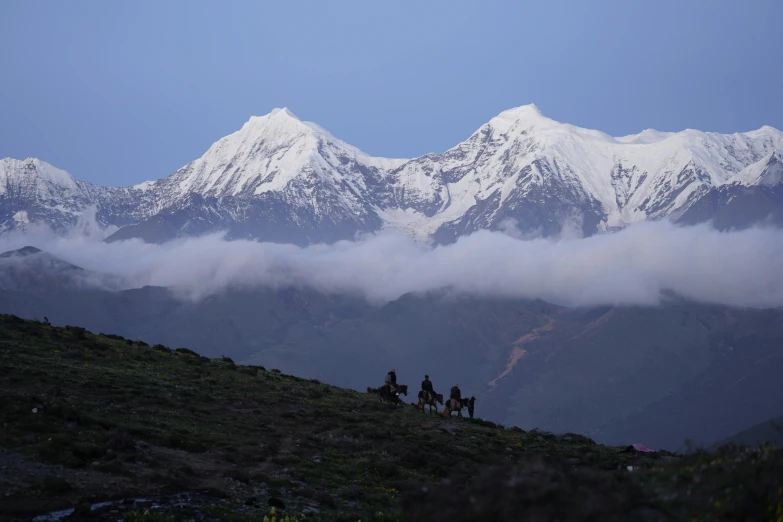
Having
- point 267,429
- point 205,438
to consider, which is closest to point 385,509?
point 205,438

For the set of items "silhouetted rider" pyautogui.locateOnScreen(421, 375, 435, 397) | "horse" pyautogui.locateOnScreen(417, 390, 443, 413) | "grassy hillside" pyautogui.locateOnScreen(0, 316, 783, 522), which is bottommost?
"grassy hillside" pyautogui.locateOnScreen(0, 316, 783, 522)

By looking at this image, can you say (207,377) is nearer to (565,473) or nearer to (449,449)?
(449,449)

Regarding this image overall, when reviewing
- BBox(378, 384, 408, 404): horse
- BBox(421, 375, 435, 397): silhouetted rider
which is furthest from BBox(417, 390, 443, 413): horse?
BBox(378, 384, 408, 404): horse

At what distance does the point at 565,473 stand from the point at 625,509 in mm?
1643

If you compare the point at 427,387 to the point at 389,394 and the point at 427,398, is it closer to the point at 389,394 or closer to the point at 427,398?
the point at 427,398

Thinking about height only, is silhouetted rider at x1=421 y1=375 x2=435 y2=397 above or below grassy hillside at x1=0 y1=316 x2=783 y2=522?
above

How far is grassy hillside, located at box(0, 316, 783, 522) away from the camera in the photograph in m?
16.8

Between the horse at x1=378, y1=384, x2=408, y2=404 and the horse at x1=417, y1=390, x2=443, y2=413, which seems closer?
the horse at x1=417, y1=390, x2=443, y2=413

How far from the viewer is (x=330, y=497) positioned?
101 ft

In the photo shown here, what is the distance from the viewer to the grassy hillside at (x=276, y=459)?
16764 millimetres

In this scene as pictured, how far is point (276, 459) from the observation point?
35.5 m

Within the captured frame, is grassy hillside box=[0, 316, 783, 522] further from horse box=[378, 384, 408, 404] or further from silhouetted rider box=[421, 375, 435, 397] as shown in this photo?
silhouetted rider box=[421, 375, 435, 397]

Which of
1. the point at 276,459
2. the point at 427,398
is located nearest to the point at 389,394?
the point at 427,398

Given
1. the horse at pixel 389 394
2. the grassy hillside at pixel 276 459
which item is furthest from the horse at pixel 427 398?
the horse at pixel 389 394
